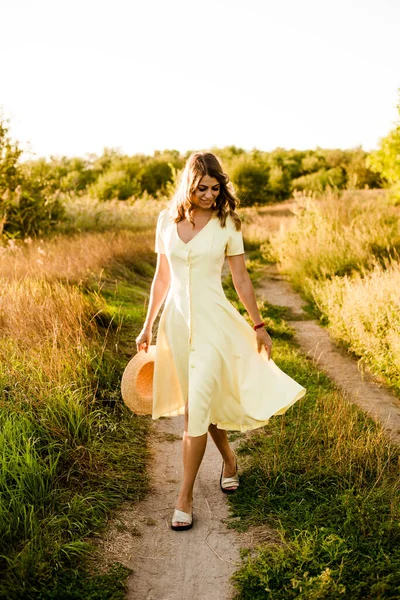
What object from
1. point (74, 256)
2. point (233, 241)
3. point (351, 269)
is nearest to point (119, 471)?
point (233, 241)

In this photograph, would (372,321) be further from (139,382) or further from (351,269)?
(139,382)

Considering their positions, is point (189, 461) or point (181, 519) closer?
point (189, 461)

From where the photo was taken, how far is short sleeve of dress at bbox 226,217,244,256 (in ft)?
11.0

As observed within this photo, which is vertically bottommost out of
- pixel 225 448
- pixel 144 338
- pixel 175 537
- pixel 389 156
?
pixel 175 537

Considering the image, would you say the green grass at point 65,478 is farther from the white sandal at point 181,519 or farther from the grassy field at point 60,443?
the white sandal at point 181,519

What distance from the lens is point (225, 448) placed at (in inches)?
147

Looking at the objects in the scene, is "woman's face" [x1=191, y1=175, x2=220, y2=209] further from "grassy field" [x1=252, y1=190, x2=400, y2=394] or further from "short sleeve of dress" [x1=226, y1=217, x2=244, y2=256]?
"grassy field" [x1=252, y1=190, x2=400, y2=394]

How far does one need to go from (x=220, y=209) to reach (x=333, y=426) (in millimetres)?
1823

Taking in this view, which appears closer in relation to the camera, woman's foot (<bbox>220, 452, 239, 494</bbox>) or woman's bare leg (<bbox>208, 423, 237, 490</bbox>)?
woman's bare leg (<bbox>208, 423, 237, 490</bbox>)

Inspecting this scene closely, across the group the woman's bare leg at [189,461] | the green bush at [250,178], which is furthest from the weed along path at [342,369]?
the green bush at [250,178]

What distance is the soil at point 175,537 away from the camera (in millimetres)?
3025

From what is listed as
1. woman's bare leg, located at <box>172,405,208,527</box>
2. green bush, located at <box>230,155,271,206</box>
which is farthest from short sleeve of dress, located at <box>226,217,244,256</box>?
green bush, located at <box>230,155,271,206</box>

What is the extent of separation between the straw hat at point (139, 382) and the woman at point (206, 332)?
189mm

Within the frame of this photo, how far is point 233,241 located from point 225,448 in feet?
4.41
